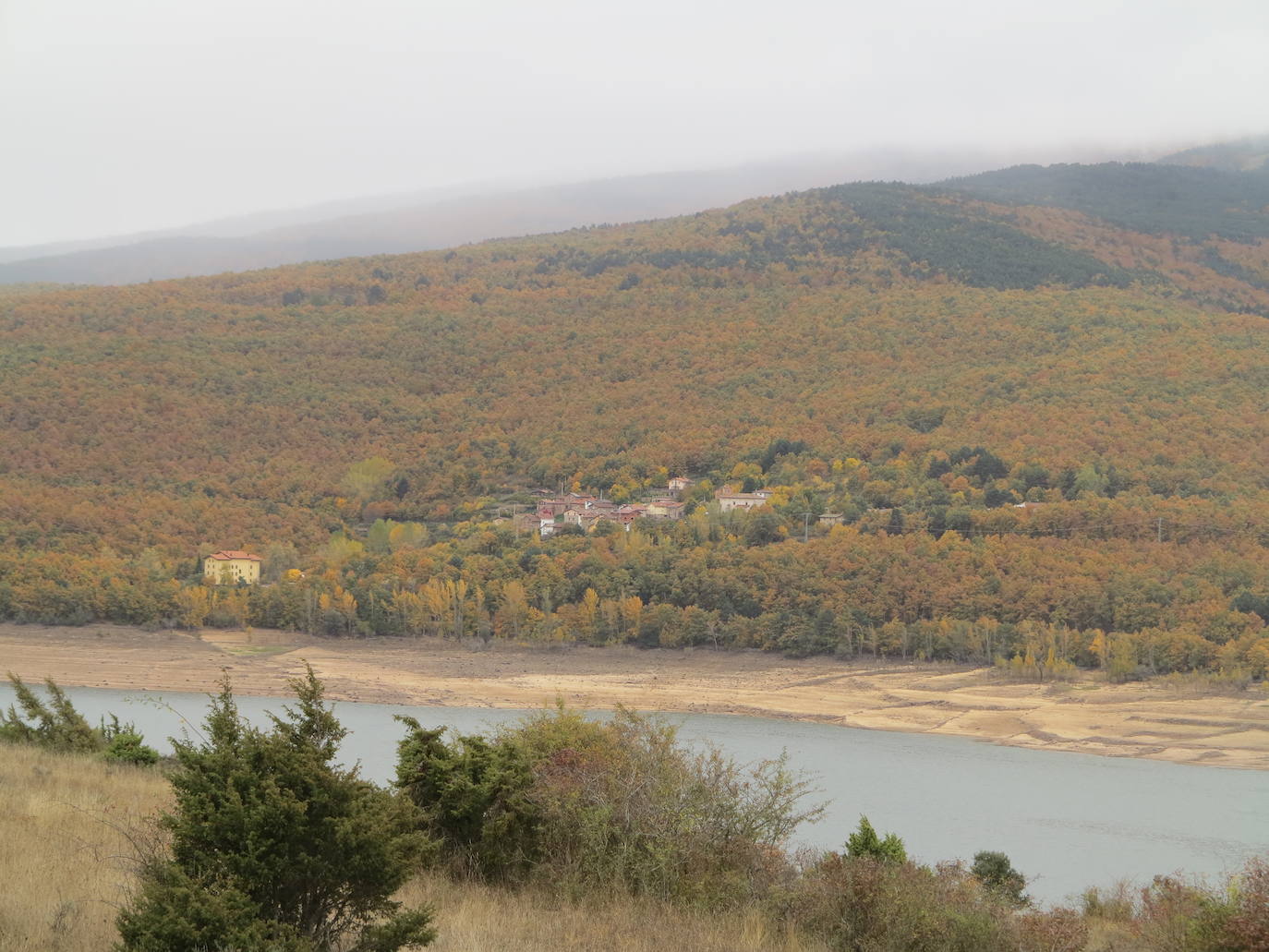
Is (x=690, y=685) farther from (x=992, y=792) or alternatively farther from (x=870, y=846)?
(x=870, y=846)

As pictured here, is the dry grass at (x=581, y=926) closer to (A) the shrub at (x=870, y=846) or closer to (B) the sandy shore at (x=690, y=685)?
(A) the shrub at (x=870, y=846)

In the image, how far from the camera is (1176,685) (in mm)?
41094

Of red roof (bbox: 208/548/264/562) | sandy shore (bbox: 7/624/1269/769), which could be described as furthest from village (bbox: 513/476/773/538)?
sandy shore (bbox: 7/624/1269/769)

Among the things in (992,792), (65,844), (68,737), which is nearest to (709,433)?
(992,792)

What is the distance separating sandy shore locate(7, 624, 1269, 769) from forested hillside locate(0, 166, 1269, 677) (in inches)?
73.3

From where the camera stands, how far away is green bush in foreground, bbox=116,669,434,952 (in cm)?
526

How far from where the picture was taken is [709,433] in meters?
77.6

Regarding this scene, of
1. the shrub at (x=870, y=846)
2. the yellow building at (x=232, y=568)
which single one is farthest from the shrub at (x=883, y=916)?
the yellow building at (x=232, y=568)

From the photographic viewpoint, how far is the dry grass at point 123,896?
6.05m

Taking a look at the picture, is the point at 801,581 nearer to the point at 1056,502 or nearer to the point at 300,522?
the point at 1056,502

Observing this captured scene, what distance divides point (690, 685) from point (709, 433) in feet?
116

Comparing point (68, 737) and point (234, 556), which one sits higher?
point (68, 737)

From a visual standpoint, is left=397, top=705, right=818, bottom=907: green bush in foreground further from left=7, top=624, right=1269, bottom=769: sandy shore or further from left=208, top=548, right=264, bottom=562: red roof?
left=208, top=548, right=264, bottom=562: red roof

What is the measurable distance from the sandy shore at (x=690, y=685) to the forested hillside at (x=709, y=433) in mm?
1863
